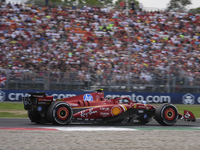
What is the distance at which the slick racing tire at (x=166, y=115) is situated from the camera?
9.76 meters

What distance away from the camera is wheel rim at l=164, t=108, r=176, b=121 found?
9.84 m

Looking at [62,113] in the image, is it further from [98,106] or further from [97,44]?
[97,44]

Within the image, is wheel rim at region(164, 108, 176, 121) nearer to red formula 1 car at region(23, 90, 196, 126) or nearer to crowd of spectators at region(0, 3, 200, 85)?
red formula 1 car at region(23, 90, 196, 126)

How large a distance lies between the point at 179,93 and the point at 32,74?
884cm

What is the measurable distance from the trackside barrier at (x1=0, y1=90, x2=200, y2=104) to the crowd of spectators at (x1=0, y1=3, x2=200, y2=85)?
81 centimetres

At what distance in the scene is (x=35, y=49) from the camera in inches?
774

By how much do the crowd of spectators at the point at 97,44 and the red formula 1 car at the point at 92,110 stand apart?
26.6ft

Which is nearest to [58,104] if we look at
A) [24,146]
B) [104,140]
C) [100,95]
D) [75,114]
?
[75,114]

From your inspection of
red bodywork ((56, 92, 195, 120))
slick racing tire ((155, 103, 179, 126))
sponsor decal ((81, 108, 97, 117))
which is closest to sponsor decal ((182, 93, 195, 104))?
slick racing tire ((155, 103, 179, 126))

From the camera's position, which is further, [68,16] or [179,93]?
[68,16]

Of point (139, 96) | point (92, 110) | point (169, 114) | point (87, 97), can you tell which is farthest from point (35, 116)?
point (139, 96)

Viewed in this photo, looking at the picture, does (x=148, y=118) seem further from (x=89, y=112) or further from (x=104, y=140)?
(x=104, y=140)

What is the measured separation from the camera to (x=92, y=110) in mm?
9133

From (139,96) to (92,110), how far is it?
10.2 m
